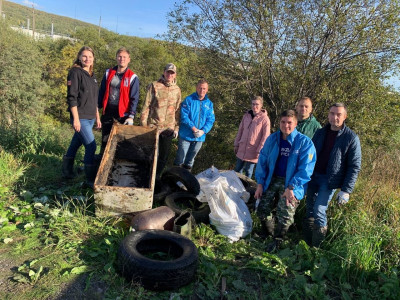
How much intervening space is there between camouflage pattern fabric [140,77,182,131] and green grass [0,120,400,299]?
1.68 metres

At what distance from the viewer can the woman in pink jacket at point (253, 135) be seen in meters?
5.34

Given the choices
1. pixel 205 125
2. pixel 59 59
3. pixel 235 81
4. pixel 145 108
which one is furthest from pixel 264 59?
pixel 59 59

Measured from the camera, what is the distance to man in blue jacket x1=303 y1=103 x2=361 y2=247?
142 inches

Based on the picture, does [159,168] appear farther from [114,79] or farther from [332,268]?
[332,268]

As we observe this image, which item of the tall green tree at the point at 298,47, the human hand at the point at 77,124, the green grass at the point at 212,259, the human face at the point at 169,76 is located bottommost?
the green grass at the point at 212,259

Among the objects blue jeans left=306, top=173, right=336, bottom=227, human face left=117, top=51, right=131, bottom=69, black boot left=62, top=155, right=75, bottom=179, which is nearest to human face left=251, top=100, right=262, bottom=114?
blue jeans left=306, top=173, right=336, bottom=227

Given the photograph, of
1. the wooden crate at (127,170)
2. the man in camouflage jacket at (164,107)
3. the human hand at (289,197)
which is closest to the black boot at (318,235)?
the human hand at (289,197)

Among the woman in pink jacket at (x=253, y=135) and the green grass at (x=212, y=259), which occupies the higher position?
the woman in pink jacket at (x=253, y=135)

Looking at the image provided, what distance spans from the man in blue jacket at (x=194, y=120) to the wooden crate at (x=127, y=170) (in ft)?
1.65

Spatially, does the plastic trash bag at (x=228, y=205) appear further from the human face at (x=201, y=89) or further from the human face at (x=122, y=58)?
the human face at (x=122, y=58)

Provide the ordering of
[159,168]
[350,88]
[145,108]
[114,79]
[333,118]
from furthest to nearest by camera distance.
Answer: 1. [350,88]
2. [159,168]
3. [145,108]
4. [114,79]
5. [333,118]

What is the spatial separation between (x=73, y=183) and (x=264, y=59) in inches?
259

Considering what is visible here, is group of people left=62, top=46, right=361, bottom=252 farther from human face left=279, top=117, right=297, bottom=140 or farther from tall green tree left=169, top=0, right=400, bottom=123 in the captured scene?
tall green tree left=169, top=0, right=400, bottom=123

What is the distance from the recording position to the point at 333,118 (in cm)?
372
